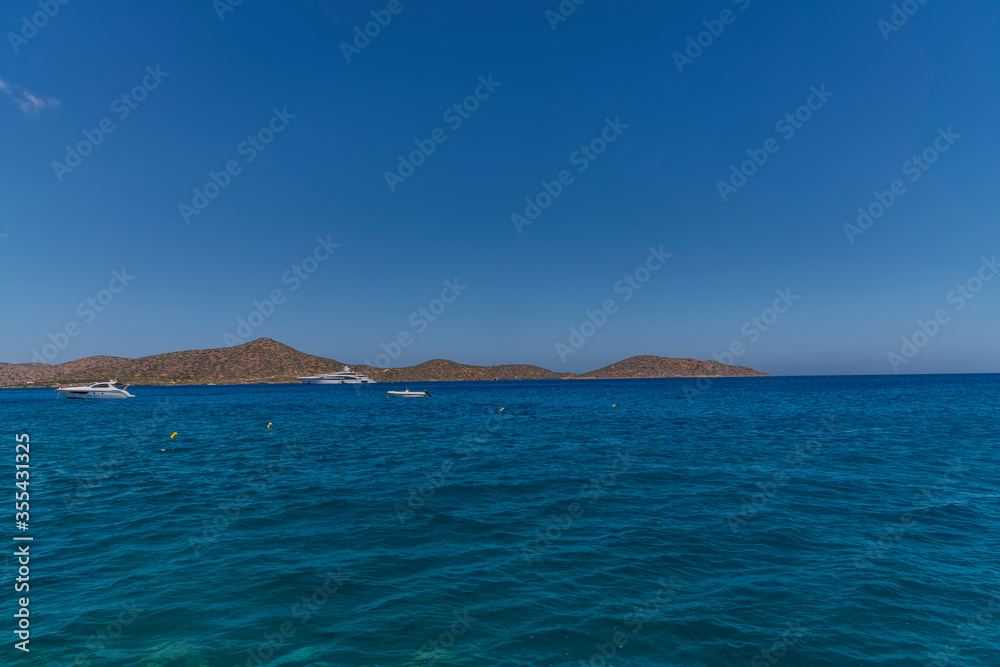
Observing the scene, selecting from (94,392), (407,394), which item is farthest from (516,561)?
(94,392)

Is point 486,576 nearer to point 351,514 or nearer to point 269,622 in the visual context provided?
point 269,622

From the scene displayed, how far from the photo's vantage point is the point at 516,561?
13883 millimetres

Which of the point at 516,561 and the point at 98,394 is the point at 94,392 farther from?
the point at 516,561

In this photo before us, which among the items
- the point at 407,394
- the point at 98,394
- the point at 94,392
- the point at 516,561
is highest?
the point at 94,392

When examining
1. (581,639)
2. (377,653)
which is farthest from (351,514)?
(581,639)

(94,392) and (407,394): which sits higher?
(94,392)

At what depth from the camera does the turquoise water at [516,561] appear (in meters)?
9.70

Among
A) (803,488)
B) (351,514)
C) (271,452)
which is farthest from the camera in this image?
(271,452)

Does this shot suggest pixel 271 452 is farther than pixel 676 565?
Yes

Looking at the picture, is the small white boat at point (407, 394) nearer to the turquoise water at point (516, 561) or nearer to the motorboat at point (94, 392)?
the motorboat at point (94, 392)

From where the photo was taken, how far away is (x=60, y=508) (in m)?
19.5

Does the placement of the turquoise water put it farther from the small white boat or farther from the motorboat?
the motorboat

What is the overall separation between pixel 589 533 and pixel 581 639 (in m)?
6.56

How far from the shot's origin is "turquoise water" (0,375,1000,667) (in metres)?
Result: 9.70
